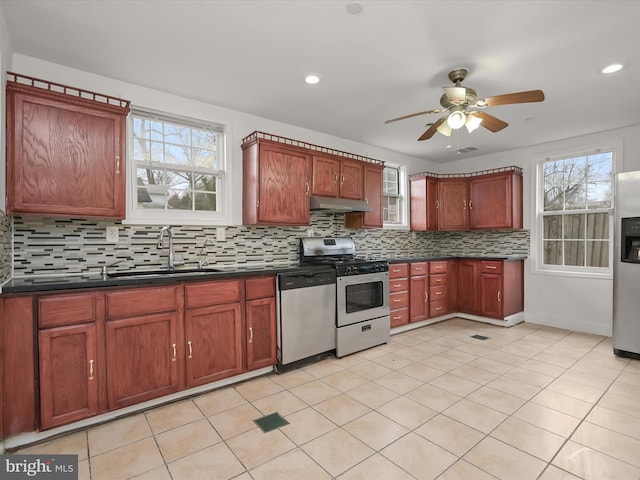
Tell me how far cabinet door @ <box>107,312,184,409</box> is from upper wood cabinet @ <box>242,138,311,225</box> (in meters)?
1.30

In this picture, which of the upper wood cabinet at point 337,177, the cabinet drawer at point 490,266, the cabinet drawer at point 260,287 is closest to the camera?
the cabinet drawer at point 260,287

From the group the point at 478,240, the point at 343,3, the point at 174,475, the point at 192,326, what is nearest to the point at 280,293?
the point at 192,326

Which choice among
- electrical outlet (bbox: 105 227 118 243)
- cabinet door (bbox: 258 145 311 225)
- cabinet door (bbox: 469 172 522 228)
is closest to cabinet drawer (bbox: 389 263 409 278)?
cabinet door (bbox: 258 145 311 225)

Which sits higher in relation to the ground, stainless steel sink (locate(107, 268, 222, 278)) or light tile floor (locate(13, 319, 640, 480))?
stainless steel sink (locate(107, 268, 222, 278))

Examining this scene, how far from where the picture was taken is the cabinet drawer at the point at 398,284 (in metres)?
4.08

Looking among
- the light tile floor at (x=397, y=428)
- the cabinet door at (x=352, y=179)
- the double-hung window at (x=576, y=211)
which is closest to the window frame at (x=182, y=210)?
the cabinet door at (x=352, y=179)

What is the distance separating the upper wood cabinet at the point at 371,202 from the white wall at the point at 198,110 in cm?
50

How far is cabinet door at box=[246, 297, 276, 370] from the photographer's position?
2.78 meters

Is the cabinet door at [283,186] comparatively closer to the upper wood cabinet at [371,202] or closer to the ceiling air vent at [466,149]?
the upper wood cabinet at [371,202]

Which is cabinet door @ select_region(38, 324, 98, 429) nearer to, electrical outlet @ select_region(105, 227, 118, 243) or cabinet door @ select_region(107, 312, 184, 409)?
cabinet door @ select_region(107, 312, 184, 409)

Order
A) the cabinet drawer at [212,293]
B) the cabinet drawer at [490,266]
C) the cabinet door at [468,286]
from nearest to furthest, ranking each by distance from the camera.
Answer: the cabinet drawer at [212,293] < the cabinet drawer at [490,266] < the cabinet door at [468,286]

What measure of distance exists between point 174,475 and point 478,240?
5.04 meters

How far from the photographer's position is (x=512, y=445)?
6.20ft

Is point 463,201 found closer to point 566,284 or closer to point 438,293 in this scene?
point 438,293
